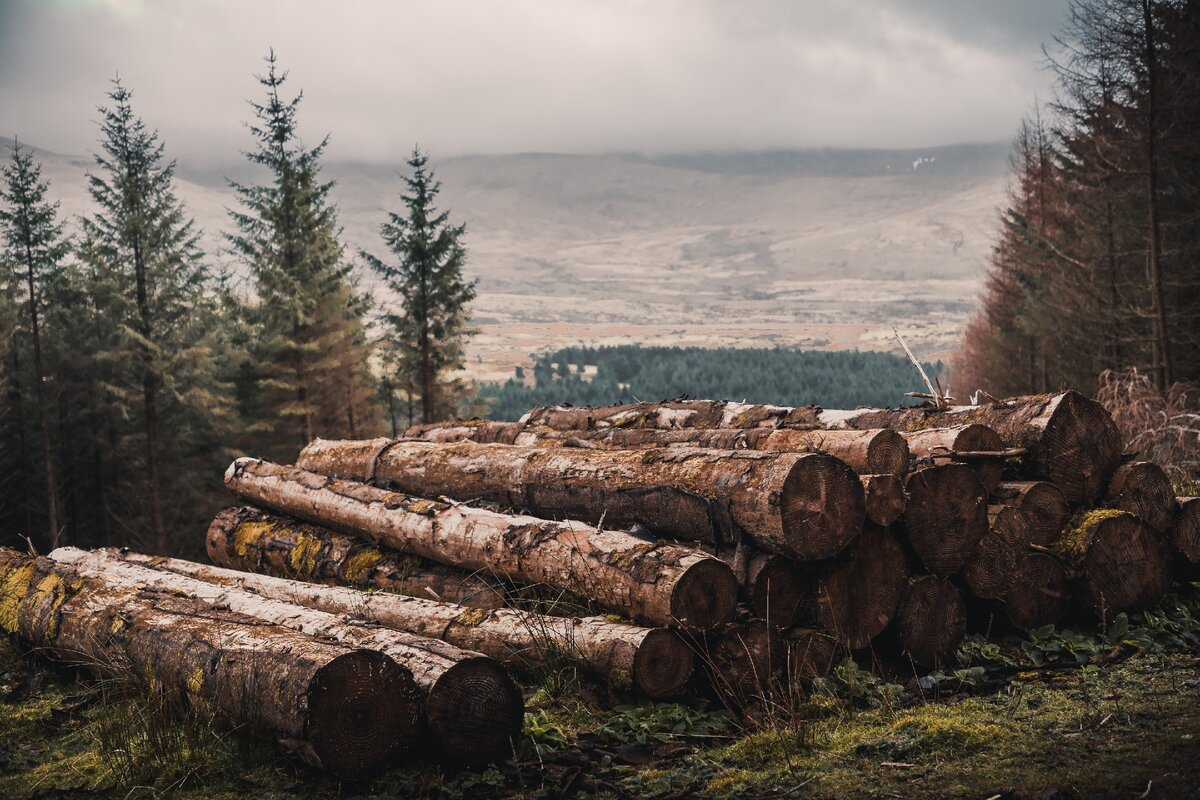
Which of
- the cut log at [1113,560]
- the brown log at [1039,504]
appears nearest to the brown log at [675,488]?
the brown log at [1039,504]

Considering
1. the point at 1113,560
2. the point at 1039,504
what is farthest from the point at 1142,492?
the point at 1039,504

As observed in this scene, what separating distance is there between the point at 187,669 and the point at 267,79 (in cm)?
3129

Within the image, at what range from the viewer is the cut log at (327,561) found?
25.5 ft

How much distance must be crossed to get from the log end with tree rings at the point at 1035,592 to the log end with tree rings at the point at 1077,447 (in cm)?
72

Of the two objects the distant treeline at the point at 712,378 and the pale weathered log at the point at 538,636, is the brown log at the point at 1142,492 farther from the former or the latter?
the distant treeline at the point at 712,378

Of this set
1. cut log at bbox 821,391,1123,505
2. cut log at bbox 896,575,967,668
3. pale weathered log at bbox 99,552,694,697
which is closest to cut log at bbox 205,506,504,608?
pale weathered log at bbox 99,552,694,697

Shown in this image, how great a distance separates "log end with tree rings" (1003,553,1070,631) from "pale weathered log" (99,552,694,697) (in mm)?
2955

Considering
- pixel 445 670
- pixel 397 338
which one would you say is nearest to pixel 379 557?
pixel 445 670

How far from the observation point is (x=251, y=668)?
5145 mm

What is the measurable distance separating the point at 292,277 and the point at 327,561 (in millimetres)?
24535

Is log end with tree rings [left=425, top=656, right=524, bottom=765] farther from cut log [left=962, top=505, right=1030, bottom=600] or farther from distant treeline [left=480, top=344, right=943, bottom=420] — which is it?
distant treeline [left=480, top=344, right=943, bottom=420]

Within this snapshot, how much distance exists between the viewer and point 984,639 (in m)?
7.16

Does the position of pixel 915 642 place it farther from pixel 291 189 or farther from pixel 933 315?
pixel 933 315

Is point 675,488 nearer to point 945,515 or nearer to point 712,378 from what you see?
point 945,515
